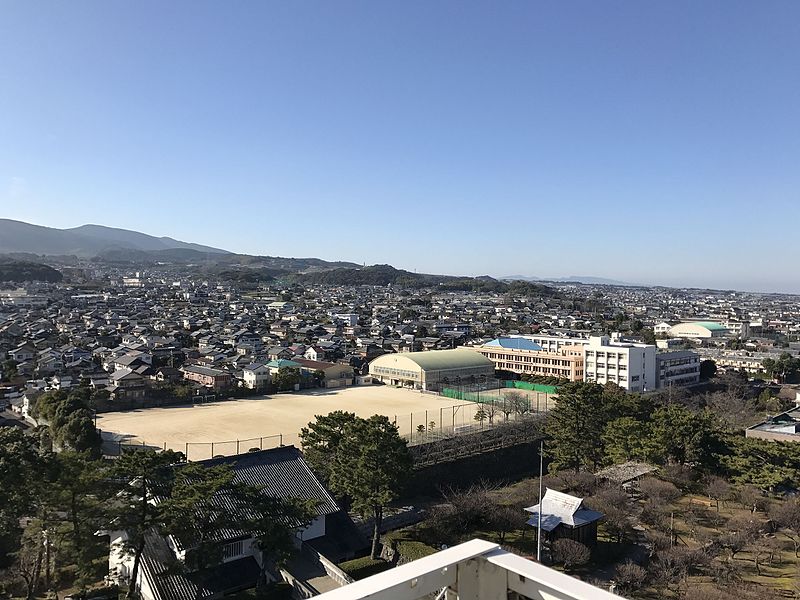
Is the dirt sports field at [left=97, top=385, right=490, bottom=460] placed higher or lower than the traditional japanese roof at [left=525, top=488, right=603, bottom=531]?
lower

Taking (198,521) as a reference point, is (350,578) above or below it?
below

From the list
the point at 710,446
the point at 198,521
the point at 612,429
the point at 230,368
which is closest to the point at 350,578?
the point at 198,521

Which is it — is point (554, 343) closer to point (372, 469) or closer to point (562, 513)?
point (562, 513)

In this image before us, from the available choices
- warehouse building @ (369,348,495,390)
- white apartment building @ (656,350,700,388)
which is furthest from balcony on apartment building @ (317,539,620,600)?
white apartment building @ (656,350,700,388)

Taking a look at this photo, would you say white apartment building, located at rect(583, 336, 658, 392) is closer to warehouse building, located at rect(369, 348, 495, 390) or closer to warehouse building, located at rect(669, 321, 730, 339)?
warehouse building, located at rect(369, 348, 495, 390)

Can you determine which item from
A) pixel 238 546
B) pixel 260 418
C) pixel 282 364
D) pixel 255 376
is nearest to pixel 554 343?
pixel 282 364

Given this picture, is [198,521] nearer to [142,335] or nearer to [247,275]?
[142,335]
